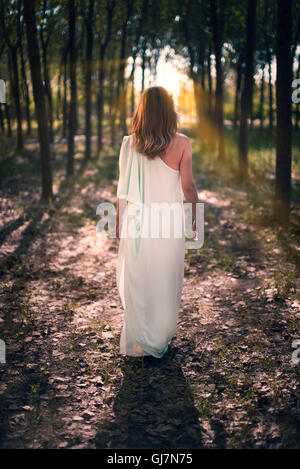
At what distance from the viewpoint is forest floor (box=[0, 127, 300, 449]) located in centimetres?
347

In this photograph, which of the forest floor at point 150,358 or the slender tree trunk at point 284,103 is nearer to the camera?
the forest floor at point 150,358

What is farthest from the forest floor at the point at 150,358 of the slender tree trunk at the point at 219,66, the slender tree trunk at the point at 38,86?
the slender tree trunk at the point at 219,66

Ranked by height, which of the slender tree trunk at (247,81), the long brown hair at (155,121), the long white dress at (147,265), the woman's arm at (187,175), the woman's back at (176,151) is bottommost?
the long white dress at (147,265)

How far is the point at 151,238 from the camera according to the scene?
429 centimetres

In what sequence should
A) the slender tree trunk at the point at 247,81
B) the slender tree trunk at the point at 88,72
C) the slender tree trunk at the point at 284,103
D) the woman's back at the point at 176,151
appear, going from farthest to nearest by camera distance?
1. the slender tree trunk at the point at 88,72
2. the slender tree trunk at the point at 247,81
3. the slender tree trunk at the point at 284,103
4. the woman's back at the point at 176,151

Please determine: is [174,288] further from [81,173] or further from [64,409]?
[81,173]

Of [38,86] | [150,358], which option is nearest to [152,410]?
[150,358]

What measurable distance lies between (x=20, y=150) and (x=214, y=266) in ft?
57.9

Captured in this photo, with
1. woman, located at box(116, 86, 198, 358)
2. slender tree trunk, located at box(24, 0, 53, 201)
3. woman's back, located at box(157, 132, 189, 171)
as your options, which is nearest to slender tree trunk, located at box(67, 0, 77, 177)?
slender tree trunk, located at box(24, 0, 53, 201)

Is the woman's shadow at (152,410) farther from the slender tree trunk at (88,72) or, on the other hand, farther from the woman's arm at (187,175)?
the slender tree trunk at (88,72)

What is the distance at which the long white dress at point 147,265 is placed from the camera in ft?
13.7

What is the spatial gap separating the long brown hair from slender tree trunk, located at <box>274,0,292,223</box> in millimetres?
6019

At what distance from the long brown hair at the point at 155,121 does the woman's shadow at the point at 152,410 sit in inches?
89.4

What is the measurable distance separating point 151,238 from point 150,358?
1366 millimetres
